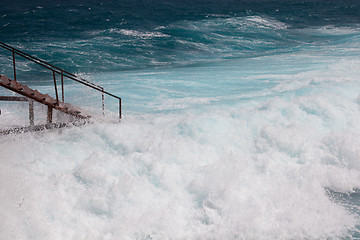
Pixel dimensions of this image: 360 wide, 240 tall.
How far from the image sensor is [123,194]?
6.13 meters

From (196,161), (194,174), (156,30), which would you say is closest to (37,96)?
(196,161)

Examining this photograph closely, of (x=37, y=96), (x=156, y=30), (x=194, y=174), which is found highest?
(x=37, y=96)

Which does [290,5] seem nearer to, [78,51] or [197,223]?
[78,51]

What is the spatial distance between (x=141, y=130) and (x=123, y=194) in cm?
206

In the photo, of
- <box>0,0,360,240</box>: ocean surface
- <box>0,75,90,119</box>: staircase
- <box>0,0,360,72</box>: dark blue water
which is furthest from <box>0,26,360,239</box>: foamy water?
<box>0,0,360,72</box>: dark blue water

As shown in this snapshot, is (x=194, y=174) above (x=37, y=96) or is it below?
below

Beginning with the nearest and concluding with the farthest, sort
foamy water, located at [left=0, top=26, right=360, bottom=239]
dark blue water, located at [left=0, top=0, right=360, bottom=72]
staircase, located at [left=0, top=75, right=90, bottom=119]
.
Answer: foamy water, located at [left=0, top=26, right=360, bottom=239]
staircase, located at [left=0, top=75, right=90, bottom=119]
dark blue water, located at [left=0, top=0, right=360, bottom=72]

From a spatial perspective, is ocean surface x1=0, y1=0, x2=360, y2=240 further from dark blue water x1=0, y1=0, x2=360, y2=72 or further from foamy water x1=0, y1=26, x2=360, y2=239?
dark blue water x1=0, y1=0, x2=360, y2=72

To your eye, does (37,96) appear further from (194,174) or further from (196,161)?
(194,174)

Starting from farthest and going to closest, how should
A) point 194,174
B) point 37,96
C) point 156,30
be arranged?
point 156,30 < point 37,96 < point 194,174

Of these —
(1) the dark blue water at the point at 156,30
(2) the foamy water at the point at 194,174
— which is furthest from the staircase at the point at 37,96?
(1) the dark blue water at the point at 156,30

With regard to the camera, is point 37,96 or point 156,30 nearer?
point 37,96

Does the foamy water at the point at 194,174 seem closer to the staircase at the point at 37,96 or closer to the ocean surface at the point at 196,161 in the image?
the ocean surface at the point at 196,161

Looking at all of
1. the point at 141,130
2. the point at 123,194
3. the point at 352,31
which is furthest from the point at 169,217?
the point at 352,31
